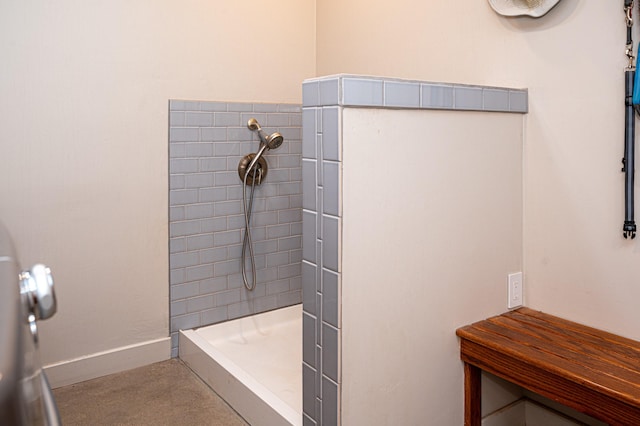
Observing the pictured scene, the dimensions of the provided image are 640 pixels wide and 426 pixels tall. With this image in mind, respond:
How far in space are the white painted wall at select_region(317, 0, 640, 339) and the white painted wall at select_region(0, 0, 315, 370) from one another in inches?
46.6

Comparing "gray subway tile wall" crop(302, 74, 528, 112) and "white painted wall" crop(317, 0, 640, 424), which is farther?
"white painted wall" crop(317, 0, 640, 424)

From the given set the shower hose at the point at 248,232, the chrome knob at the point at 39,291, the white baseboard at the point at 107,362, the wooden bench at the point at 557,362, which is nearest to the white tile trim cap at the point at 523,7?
the wooden bench at the point at 557,362

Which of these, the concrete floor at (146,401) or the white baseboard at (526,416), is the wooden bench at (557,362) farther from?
the concrete floor at (146,401)

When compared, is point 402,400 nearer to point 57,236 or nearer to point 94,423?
point 94,423

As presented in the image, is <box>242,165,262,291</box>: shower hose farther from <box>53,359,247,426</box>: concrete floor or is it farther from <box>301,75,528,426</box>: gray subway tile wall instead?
<box>301,75,528,426</box>: gray subway tile wall

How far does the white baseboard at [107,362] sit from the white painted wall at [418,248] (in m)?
1.39

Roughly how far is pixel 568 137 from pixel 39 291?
5.78ft

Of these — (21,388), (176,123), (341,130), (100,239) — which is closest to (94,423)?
(100,239)

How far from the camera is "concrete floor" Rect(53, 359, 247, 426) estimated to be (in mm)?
2129

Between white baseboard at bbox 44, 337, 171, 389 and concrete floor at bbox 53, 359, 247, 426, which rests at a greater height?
white baseboard at bbox 44, 337, 171, 389

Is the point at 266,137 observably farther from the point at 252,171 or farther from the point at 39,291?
the point at 39,291

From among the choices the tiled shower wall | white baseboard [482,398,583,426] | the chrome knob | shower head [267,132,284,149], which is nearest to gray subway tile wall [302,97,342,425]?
white baseboard [482,398,583,426]

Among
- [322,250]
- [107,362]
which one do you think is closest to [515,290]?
[322,250]

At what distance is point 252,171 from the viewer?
280cm
